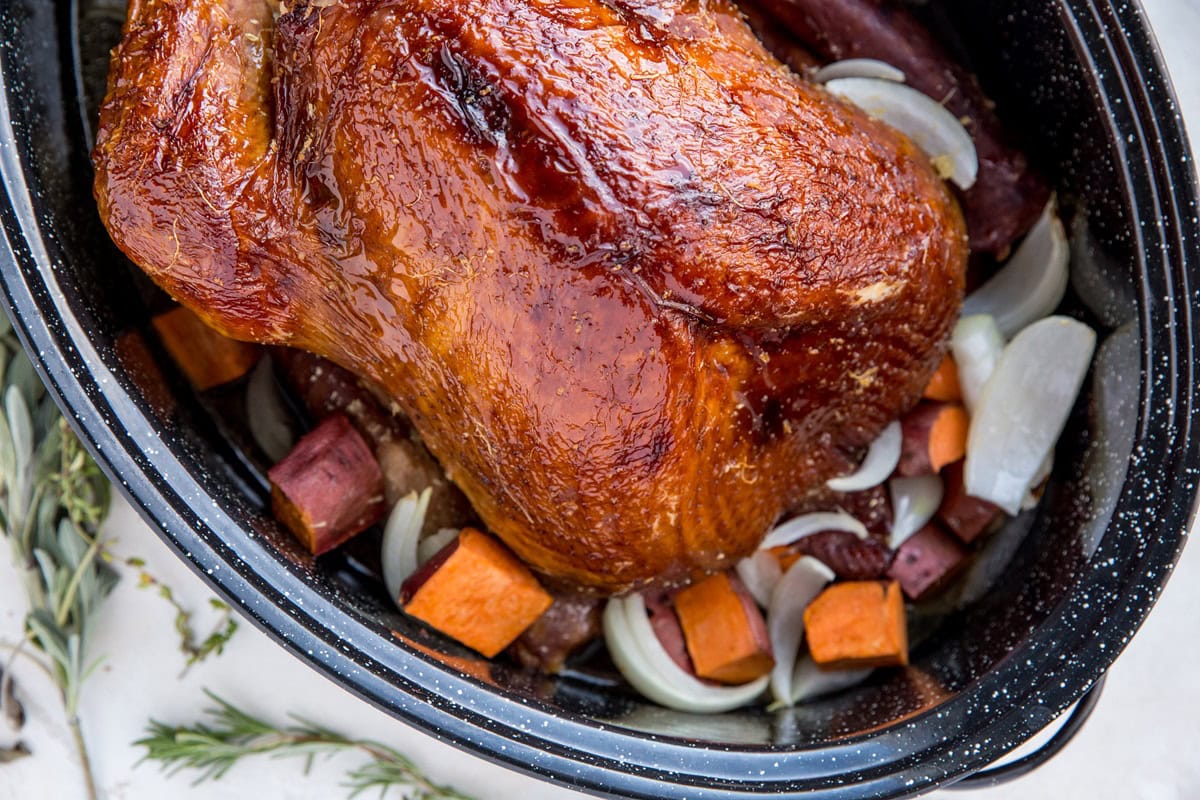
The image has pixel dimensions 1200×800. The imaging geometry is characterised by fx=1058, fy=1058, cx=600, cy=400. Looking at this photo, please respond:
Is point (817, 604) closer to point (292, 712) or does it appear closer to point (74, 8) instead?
point (292, 712)

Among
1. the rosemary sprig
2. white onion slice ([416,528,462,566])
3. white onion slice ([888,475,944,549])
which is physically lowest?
the rosemary sprig

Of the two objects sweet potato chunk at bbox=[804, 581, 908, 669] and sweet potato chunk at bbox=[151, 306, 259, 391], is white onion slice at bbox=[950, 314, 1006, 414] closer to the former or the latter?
sweet potato chunk at bbox=[804, 581, 908, 669]

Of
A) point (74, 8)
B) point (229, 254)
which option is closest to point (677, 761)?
point (229, 254)

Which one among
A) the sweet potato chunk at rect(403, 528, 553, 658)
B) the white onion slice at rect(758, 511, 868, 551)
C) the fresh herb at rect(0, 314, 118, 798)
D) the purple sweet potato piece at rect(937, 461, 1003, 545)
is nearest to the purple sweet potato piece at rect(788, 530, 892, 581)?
the white onion slice at rect(758, 511, 868, 551)

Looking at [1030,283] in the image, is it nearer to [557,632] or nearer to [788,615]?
[788,615]

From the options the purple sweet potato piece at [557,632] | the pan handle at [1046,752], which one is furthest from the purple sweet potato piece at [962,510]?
the purple sweet potato piece at [557,632]

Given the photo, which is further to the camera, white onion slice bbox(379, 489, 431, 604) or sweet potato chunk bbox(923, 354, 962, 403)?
sweet potato chunk bbox(923, 354, 962, 403)
